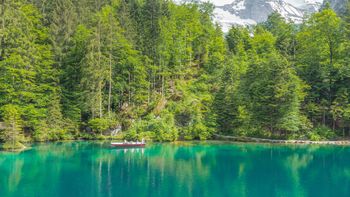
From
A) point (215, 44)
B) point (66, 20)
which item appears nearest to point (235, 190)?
point (66, 20)

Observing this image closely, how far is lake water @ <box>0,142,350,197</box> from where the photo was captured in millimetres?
18422

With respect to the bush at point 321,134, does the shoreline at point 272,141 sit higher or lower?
lower

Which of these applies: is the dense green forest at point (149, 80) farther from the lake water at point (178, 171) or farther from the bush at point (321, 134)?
the lake water at point (178, 171)

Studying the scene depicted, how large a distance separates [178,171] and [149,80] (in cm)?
3017

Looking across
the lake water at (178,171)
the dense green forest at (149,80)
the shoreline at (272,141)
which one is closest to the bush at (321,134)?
the dense green forest at (149,80)

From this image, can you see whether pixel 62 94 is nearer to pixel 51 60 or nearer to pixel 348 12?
pixel 51 60

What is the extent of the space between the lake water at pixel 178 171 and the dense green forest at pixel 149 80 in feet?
24.7

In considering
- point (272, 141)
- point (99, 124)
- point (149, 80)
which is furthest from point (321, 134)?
point (99, 124)

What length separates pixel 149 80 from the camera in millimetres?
52594

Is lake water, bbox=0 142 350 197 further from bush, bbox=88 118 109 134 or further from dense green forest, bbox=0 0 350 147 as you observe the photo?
bush, bbox=88 118 109 134

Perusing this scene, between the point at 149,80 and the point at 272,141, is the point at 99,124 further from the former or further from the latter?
the point at 272,141

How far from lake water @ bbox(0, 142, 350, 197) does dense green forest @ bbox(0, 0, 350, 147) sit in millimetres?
7542

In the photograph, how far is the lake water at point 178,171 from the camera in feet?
60.4

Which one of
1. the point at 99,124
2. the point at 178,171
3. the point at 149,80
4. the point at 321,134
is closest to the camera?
the point at 178,171
